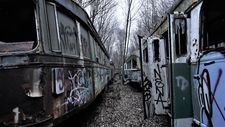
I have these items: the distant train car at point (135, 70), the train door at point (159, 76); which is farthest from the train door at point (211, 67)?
the distant train car at point (135, 70)

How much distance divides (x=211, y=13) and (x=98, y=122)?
16.7ft

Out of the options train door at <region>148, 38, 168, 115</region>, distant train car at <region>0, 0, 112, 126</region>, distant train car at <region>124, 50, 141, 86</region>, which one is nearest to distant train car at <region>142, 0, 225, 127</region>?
train door at <region>148, 38, 168, 115</region>

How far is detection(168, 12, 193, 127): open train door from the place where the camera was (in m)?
4.54

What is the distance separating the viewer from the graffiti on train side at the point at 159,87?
6797mm

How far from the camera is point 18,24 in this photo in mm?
4617

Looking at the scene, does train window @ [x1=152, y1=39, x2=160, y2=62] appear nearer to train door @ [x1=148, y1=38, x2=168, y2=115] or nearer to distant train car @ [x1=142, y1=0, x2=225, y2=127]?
train door @ [x1=148, y1=38, x2=168, y2=115]

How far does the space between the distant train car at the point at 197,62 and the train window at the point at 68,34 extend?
198 cm

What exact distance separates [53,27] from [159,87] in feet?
10.0

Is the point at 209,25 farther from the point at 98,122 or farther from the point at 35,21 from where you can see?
the point at 98,122

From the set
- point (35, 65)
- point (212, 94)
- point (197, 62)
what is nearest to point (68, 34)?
point (35, 65)

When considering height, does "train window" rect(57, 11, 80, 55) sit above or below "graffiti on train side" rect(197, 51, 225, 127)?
above

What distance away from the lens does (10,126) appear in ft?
13.0

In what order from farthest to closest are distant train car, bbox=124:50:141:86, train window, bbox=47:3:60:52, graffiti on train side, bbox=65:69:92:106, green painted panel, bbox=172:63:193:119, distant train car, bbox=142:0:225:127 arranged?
distant train car, bbox=124:50:141:86 < graffiti on train side, bbox=65:69:92:106 < train window, bbox=47:3:60:52 < green painted panel, bbox=172:63:193:119 < distant train car, bbox=142:0:225:127

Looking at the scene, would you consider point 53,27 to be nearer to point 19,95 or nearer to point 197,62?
point 19,95
